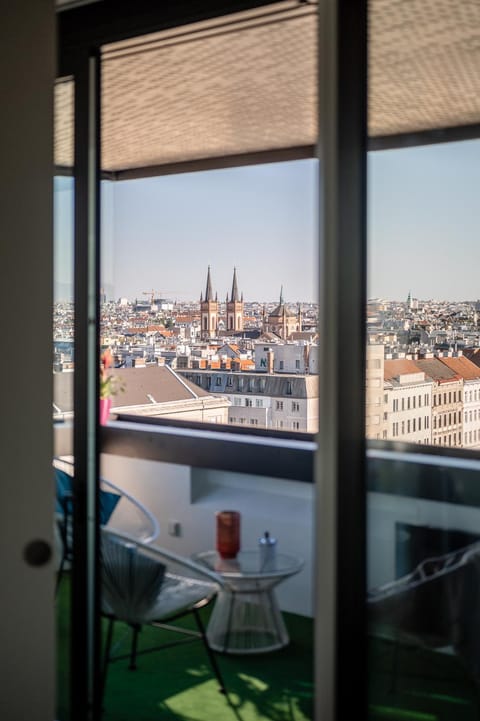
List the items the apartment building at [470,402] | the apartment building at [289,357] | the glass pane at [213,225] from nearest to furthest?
the apartment building at [470,402]
the glass pane at [213,225]
the apartment building at [289,357]

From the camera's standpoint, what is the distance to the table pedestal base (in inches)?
74.4

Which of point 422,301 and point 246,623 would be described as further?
point 246,623

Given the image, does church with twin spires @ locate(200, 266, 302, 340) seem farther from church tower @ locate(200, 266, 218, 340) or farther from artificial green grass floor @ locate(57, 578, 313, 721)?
artificial green grass floor @ locate(57, 578, 313, 721)

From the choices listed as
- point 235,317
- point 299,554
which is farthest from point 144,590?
point 235,317

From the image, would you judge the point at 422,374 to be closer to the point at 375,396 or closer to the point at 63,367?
the point at 375,396

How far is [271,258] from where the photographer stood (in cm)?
288

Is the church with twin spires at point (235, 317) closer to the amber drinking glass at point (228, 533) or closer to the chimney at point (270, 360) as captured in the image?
the chimney at point (270, 360)

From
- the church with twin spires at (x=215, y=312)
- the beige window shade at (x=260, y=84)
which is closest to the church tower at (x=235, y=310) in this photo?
the church with twin spires at (x=215, y=312)

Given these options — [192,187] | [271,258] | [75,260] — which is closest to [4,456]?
[75,260]

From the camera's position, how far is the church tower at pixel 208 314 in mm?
2564

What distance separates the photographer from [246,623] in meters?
1.90

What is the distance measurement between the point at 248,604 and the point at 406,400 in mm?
693

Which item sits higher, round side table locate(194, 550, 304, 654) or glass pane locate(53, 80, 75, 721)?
glass pane locate(53, 80, 75, 721)

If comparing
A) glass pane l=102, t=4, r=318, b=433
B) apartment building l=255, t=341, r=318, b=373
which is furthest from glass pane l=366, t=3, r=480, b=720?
apartment building l=255, t=341, r=318, b=373
